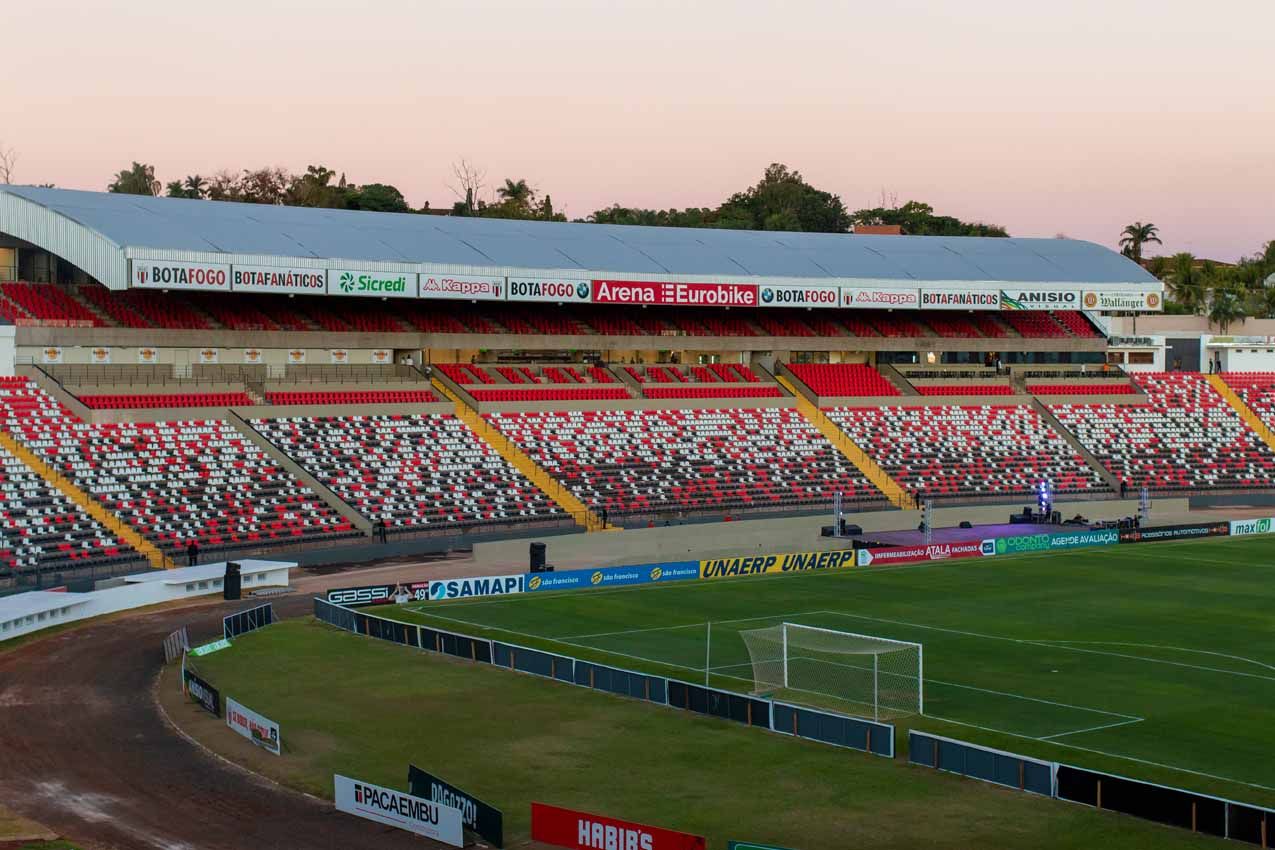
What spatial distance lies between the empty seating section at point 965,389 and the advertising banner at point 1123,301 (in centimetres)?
751

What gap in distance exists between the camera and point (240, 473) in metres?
67.0

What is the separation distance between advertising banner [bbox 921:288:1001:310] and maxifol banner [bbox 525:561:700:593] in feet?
117

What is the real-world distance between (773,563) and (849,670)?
25568 mm

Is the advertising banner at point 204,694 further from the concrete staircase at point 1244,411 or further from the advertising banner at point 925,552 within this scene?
the concrete staircase at point 1244,411

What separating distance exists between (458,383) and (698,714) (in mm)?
46246

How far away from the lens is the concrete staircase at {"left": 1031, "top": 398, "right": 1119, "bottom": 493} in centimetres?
8744

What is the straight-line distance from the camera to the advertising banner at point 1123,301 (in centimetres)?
9738

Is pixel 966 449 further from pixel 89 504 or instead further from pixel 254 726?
pixel 254 726

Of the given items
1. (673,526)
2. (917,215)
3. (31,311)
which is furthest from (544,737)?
(917,215)

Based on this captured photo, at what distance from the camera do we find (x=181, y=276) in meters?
69.9

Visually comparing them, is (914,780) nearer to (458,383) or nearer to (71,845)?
(71,845)

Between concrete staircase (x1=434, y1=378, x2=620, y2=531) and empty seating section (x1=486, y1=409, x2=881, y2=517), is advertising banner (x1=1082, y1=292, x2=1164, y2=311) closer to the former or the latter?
empty seating section (x1=486, y1=409, x2=881, y2=517)

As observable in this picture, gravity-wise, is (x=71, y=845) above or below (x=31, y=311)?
below

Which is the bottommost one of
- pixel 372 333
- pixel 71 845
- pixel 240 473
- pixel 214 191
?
pixel 71 845
